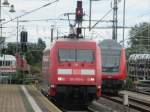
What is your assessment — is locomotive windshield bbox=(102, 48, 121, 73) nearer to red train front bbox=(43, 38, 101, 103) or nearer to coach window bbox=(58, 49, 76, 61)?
red train front bbox=(43, 38, 101, 103)

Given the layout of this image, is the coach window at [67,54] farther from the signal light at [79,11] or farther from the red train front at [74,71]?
the signal light at [79,11]

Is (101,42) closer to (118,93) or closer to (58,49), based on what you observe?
(118,93)

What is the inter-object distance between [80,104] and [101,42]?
11.6m

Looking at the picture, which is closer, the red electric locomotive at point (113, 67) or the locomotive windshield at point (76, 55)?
the locomotive windshield at point (76, 55)

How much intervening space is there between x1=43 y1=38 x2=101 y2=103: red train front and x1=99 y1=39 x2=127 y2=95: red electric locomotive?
10758mm

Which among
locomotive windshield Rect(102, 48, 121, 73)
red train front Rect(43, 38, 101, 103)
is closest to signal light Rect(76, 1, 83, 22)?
red train front Rect(43, 38, 101, 103)

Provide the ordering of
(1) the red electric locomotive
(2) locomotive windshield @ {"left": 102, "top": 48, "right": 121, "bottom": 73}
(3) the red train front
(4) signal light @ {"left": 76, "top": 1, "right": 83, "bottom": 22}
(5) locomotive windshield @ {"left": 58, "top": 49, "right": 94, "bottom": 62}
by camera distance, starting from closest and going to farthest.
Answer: (3) the red train front → (5) locomotive windshield @ {"left": 58, "top": 49, "right": 94, "bottom": 62} → (4) signal light @ {"left": 76, "top": 1, "right": 83, "bottom": 22} → (1) the red electric locomotive → (2) locomotive windshield @ {"left": 102, "top": 48, "right": 121, "bottom": 73}

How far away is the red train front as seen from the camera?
26.0 metres

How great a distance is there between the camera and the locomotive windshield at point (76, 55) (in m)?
26.4

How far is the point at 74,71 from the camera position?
26.1 m

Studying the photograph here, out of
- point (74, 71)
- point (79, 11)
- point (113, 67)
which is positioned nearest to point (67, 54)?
point (74, 71)

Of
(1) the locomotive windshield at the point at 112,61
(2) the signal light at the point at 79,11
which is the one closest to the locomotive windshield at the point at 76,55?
(2) the signal light at the point at 79,11

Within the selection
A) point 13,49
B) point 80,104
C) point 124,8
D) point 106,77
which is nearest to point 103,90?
point 106,77

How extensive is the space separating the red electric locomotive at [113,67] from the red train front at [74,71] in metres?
10.8
